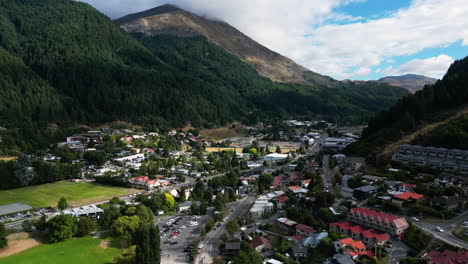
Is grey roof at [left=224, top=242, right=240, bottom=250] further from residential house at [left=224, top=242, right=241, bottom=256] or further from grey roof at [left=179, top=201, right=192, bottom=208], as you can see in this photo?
grey roof at [left=179, top=201, right=192, bottom=208]

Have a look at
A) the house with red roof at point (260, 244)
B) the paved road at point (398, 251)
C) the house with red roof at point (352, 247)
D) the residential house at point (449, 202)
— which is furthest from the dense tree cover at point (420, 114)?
the house with red roof at point (260, 244)

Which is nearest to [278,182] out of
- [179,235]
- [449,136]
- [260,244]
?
[179,235]

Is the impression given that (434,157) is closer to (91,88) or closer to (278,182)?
(278,182)

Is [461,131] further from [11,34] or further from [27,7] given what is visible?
[27,7]

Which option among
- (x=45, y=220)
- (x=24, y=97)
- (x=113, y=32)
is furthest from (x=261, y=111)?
(x=45, y=220)

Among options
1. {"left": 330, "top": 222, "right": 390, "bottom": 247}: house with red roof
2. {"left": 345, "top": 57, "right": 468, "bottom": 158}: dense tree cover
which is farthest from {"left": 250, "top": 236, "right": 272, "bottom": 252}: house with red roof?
{"left": 345, "top": 57, "right": 468, "bottom": 158}: dense tree cover

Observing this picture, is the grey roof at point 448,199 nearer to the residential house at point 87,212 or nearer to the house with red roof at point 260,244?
the house with red roof at point 260,244

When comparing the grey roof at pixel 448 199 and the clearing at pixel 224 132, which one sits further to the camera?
the clearing at pixel 224 132
